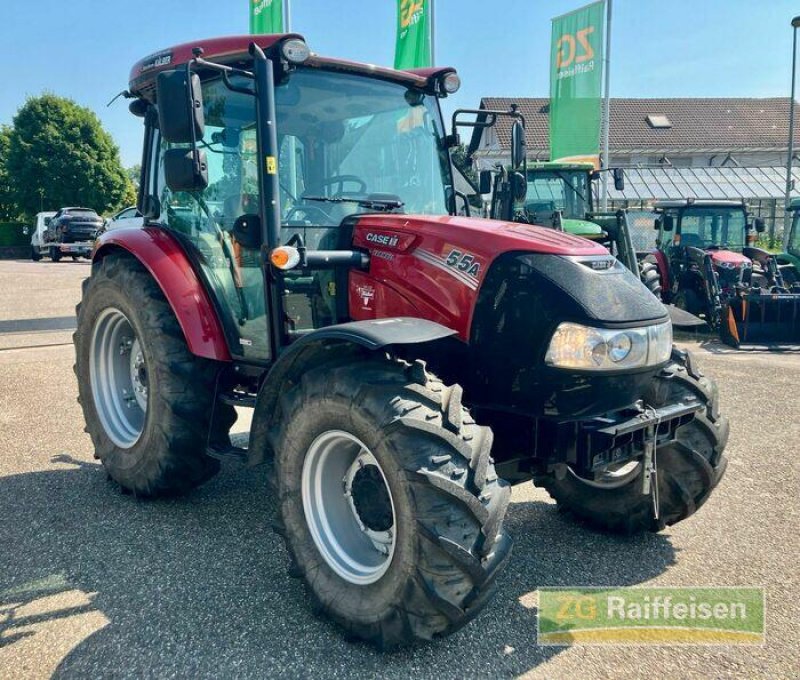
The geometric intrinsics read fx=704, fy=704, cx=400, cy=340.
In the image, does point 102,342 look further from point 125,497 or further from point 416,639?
point 416,639

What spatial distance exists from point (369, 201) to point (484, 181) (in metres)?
1.12

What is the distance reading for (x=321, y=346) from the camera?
116 inches

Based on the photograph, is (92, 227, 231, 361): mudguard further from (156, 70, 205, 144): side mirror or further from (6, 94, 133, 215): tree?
(6, 94, 133, 215): tree

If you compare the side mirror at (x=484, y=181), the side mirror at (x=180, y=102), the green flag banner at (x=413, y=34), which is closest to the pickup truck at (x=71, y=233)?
the green flag banner at (x=413, y=34)

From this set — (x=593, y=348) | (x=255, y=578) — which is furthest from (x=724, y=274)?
(x=255, y=578)

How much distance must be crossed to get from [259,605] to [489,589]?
1.08 meters

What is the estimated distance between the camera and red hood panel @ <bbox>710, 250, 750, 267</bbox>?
38.6 feet

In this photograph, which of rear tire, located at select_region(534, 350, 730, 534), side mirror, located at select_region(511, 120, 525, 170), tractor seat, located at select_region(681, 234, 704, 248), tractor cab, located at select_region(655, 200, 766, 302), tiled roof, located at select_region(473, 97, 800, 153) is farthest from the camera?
tiled roof, located at select_region(473, 97, 800, 153)

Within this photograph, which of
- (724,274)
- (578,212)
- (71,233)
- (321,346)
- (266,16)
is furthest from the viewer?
(71,233)

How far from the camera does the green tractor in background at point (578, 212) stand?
10.4 m

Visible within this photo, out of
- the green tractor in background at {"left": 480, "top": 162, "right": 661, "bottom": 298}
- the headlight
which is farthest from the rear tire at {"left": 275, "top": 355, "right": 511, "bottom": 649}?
the green tractor in background at {"left": 480, "top": 162, "right": 661, "bottom": 298}

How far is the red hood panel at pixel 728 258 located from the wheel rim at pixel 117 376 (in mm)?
10126

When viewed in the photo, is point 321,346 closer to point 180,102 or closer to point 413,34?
point 180,102

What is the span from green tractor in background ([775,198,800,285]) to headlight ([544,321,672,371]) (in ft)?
35.0
